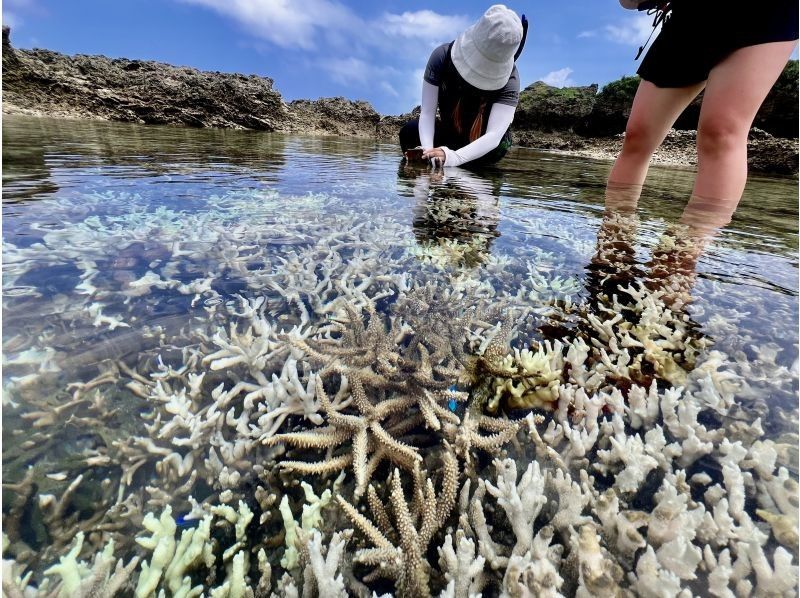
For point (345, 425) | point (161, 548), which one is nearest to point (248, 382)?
point (345, 425)

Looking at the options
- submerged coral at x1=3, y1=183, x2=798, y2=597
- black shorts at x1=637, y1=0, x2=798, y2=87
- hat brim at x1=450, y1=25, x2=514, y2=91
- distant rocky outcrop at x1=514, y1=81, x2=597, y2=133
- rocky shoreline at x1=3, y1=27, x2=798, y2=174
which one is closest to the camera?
submerged coral at x1=3, y1=183, x2=798, y2=597

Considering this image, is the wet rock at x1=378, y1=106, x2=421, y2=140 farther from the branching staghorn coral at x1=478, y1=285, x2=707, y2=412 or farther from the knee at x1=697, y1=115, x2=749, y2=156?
the branching staghorn coral at x1=478, y1=285, x2=707, y2=412

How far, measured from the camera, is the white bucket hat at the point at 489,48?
576 cm

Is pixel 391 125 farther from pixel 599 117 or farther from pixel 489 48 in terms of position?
pixel 489 48

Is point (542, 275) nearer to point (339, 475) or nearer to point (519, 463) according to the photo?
point (519, 463)

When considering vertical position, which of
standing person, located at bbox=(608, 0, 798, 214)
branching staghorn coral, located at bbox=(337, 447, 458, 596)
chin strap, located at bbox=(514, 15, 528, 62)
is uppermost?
chin strap, located at bbox=(514, 15, 528, 62)

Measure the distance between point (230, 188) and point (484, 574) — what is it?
4.34 m

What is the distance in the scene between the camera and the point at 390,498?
1.17m

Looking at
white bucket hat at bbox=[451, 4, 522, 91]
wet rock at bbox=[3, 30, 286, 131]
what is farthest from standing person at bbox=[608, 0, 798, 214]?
wet rock at bbox=[3, 30, 286, 131]

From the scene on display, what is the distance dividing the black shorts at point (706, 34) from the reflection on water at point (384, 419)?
1.56 metres

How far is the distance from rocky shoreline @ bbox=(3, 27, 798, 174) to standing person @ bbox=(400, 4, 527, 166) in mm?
13455

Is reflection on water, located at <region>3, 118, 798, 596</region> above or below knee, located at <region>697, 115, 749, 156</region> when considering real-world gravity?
below

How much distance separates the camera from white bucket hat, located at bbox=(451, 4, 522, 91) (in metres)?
5.76

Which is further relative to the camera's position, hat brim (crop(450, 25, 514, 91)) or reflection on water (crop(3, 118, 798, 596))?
hat brim (crop(450, 25, 514, 91))
